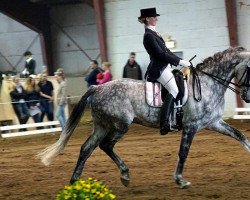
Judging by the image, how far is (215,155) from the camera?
13.9 meters

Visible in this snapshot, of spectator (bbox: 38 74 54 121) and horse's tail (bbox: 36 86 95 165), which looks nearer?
horse's tail (bbox: 36 86 95 165)

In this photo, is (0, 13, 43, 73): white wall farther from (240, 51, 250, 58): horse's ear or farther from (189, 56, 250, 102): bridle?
(240, 51, 250, 58): horse's ear

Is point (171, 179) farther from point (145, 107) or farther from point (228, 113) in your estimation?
point (228, 113)

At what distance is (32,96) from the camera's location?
20703 mm

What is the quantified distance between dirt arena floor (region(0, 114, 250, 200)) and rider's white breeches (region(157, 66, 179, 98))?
139cm

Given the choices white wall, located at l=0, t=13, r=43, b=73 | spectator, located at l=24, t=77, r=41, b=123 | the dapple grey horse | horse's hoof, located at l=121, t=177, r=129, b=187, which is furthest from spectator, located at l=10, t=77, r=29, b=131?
horse's hoof, located at l=121, t=177, r=129, b=187

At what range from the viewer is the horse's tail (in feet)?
36.0

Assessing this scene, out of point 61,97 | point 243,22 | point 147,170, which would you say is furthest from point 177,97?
point 243,22

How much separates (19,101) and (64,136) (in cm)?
982

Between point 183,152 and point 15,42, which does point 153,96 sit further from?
point 15,42

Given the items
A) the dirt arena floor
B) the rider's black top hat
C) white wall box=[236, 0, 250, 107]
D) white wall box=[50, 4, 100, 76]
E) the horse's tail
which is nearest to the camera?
the dirt arena floor

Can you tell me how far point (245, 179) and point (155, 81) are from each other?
1960 millimetres

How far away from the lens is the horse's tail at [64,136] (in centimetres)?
1097

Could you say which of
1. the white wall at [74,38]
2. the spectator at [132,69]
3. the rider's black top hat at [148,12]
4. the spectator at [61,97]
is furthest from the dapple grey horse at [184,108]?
the white wall at [74,38]
